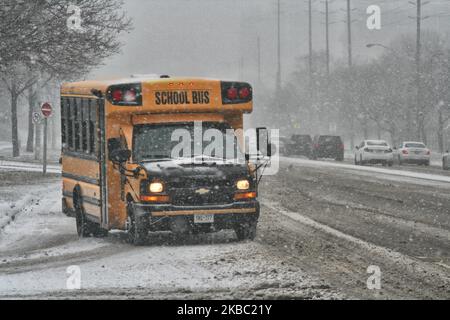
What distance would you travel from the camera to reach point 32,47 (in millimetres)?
27312

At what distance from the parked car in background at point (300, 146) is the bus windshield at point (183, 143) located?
53.7 meters

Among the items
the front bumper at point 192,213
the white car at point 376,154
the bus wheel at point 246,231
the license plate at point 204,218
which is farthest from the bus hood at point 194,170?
the white car at point 376,154

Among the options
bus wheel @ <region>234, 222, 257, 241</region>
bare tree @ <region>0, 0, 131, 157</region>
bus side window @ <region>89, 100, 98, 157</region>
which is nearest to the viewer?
bus wheel @ <region>234, 222, 257, 241</region>

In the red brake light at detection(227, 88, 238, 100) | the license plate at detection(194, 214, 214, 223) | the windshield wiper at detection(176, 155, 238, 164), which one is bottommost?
the license plate at detection(194, 214, 214, 223)

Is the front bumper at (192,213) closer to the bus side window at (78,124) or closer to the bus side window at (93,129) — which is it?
the bus side window at (93,129)

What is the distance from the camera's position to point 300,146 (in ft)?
237

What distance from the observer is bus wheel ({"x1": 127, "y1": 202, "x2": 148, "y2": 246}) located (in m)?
16.0

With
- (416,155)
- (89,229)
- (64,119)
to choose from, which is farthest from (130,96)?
(416,155)

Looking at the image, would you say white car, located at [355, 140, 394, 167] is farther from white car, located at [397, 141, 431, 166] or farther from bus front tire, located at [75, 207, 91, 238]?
bus front tire, located at [75, 207, 91, 238]

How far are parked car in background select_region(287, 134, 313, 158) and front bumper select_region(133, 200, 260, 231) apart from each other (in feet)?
179

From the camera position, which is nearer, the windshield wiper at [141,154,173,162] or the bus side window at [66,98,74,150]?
the windshield wiper at [141,154,173,162]

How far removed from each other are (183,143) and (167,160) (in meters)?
0.54

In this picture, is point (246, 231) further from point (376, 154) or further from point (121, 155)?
point (376, 154)

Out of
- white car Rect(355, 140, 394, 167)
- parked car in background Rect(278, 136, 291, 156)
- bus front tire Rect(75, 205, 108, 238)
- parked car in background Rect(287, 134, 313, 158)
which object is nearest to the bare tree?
bus front tire Rect(75, 205, 108, 238)
